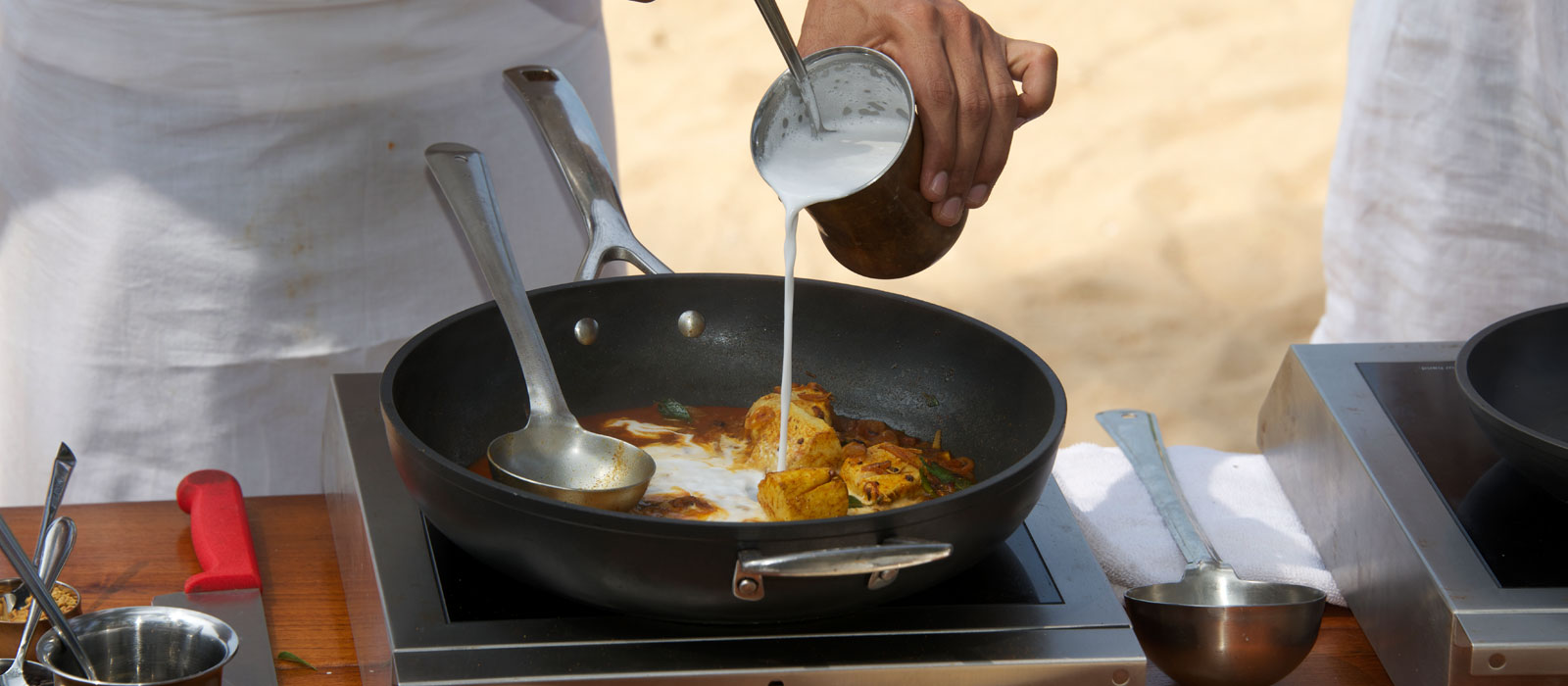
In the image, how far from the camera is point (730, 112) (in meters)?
6.25

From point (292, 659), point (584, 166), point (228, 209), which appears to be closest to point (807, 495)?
point (292, 659)

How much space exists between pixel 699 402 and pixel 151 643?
62 centimetres

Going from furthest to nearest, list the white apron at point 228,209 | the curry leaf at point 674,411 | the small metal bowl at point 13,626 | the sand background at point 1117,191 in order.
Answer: the sand background at point 1117,191 → the white apron at point 228,209 → the curry leaf at point 674,411 → the small metal bowl at point 13,626

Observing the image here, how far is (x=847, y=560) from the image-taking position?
94 cm

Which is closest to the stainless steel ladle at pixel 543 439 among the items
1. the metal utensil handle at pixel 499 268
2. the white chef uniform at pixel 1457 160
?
the metal utensil handle at pixel 499 268

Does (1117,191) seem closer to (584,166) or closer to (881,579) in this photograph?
(584,166)

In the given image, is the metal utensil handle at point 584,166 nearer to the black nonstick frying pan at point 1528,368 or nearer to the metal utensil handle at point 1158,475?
the metal utensil handle at point 1158,475

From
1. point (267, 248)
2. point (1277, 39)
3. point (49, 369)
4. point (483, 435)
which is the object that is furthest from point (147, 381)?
point (1277, 39)

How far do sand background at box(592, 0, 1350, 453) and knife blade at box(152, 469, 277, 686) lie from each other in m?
2.87

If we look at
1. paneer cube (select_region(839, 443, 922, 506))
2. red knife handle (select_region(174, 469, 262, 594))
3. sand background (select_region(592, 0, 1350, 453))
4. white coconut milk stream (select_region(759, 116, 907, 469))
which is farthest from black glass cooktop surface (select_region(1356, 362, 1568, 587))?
sand background (select_region(592, 0, 1350, 453))

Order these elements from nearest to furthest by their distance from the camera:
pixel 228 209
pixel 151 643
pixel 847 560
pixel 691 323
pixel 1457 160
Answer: pixel 847 560 < pixel 151 643 < pixel 691 323 < pixel 228 209 < pixel 1457 160

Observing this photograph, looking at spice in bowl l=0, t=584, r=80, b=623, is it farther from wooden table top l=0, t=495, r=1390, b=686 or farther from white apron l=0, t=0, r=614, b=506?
white apron l=0, t=0, r=614, b=506

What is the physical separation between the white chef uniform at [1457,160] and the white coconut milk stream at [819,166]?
136cm

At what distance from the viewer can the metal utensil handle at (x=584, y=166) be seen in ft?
5.02
